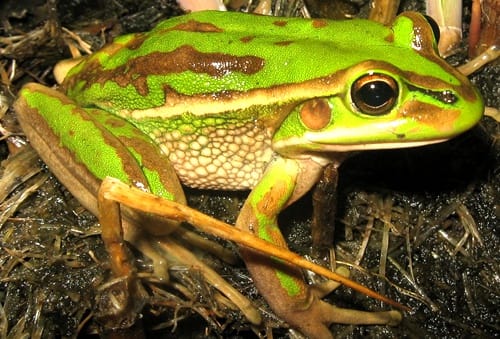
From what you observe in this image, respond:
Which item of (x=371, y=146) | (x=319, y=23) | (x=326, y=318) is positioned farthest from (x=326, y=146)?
(x=326, y=318)

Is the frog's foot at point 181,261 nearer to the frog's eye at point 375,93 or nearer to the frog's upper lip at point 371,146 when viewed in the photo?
the frog's upper lip at point 371,146

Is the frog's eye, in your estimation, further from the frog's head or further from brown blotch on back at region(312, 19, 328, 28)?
brown blotch on back at region(312, 19, 328, 28)

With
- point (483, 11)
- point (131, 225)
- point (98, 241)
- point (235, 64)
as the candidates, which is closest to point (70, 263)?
point (98, 241)

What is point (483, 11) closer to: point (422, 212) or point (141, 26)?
point (422, 212)

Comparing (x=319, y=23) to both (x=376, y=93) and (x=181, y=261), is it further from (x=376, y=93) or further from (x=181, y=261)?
(x=181, y=261)

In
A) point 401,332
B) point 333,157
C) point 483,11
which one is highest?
point 483,11

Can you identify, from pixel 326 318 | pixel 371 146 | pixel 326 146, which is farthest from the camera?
pixel 326 318

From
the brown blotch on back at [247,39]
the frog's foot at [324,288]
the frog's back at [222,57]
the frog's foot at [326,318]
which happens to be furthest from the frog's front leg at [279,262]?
the brown blotch on back at [247,39]
